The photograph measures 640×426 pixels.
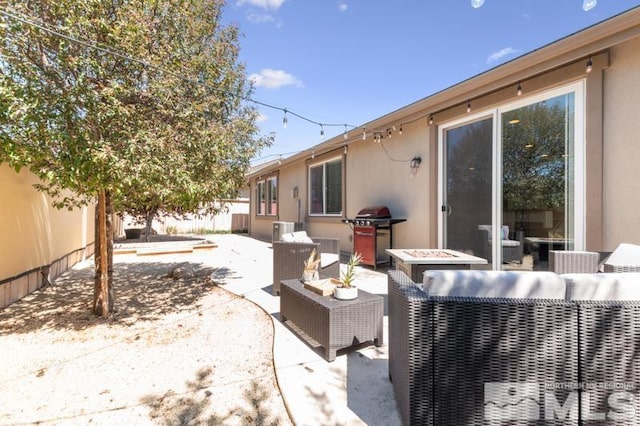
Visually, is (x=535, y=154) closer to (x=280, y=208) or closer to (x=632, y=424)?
(x=632, y=424)

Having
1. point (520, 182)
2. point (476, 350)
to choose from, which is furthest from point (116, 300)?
point (520, 182)

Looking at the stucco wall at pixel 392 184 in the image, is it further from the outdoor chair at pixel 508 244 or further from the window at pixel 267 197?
the window at pixel 267 197

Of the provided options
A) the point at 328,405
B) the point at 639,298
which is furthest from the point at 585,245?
the point at 328,405

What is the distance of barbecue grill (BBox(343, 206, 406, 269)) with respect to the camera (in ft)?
20.7

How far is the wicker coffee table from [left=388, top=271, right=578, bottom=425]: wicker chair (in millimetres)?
1000

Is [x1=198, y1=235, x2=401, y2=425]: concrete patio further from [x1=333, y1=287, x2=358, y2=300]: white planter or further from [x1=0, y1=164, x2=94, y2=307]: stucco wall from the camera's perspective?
[x1=0, y1=164, x2=94, y2=307]: stucco wall

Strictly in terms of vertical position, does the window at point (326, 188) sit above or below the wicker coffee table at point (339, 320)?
above

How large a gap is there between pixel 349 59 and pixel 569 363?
7.62 m

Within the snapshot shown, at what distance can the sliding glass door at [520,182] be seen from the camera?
3.89 meters

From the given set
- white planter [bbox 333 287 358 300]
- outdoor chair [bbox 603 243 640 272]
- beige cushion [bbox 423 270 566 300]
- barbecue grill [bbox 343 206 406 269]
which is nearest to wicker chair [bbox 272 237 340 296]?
white planter [bbox 333 287 358 300]

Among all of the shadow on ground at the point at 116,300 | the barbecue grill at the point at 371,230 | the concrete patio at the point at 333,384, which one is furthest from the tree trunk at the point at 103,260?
the barbecue grill at the point at 371,230

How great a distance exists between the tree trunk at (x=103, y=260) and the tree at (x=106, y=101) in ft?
0.04

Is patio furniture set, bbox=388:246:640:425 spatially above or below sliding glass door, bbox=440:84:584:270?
below

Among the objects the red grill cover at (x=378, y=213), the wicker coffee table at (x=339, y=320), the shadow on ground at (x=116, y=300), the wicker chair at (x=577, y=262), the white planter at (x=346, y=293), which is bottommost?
the shadow on ground at (x=116, y=300)
